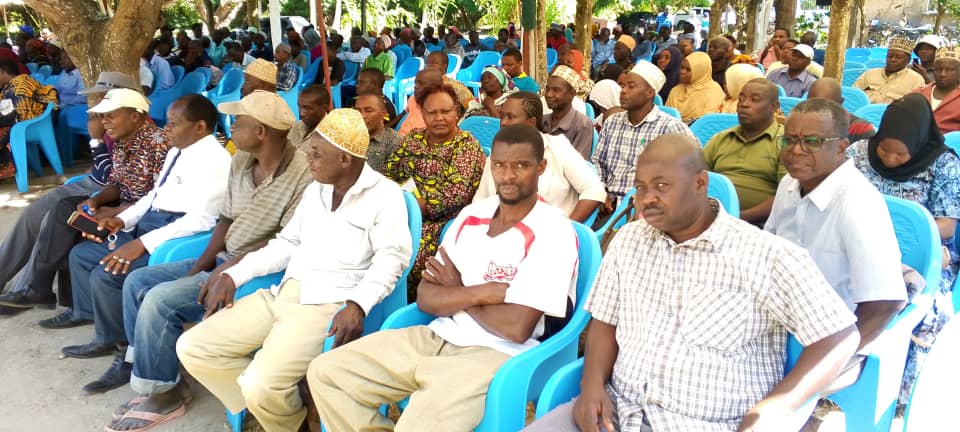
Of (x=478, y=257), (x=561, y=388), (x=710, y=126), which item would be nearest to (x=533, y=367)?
(x=561, y=388)

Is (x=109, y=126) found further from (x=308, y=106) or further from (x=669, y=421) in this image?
(x=669, y=421)

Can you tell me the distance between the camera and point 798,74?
254 inches

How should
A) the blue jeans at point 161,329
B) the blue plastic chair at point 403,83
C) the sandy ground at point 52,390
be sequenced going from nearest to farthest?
the blue jeans at point 161,329, the sandy ground at point 52,390, the blue plastic chair at point 403,83

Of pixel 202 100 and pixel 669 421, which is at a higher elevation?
pixel 202 100

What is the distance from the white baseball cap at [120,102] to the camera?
11.5 ft

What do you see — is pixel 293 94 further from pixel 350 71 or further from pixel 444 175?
pixel 444 175

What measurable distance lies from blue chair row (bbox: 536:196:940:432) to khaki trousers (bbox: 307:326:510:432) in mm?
243

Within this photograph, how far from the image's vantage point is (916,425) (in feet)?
4.32

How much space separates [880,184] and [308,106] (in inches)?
113

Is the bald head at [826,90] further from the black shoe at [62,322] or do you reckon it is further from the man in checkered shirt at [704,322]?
the black shoe at [62,322]

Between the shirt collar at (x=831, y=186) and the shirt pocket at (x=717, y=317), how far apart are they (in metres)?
0.71

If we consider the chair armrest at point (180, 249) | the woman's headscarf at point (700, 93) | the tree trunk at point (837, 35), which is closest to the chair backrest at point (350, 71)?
the woman's headscarf at point (700, 93)

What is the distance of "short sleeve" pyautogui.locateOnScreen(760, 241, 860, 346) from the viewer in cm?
158

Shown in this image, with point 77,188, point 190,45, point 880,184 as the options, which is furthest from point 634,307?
point 190,45
